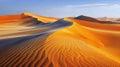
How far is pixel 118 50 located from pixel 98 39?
149 inches

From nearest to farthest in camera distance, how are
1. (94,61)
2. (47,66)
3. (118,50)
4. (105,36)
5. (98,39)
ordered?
(47,66) → (94,61) → (118,50) → (98,39) → (105,36)

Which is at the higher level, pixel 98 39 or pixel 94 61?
pixel 94 61

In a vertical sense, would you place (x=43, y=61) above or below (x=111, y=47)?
above

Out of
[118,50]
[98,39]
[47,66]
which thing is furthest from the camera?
[98,39]

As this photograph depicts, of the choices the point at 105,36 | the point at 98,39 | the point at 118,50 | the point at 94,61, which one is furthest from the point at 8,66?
the point at 105,36

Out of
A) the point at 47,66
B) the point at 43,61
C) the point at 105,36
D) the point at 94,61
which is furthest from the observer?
the point at 105,36

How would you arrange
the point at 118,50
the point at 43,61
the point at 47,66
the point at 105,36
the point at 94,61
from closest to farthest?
the point at 47,66 → the point at 43,61 → the point at 94,61 → the point at 118,50 → the point at 105,36

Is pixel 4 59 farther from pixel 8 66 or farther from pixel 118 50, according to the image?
pixel 118 50

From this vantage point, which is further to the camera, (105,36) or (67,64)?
(105,36)

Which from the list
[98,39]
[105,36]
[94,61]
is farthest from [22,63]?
[105,36]

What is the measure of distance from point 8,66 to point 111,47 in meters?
10.8

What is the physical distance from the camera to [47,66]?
817 centimetres

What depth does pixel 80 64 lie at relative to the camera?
8.69 meters

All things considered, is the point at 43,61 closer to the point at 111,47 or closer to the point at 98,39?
the point at 111,47
